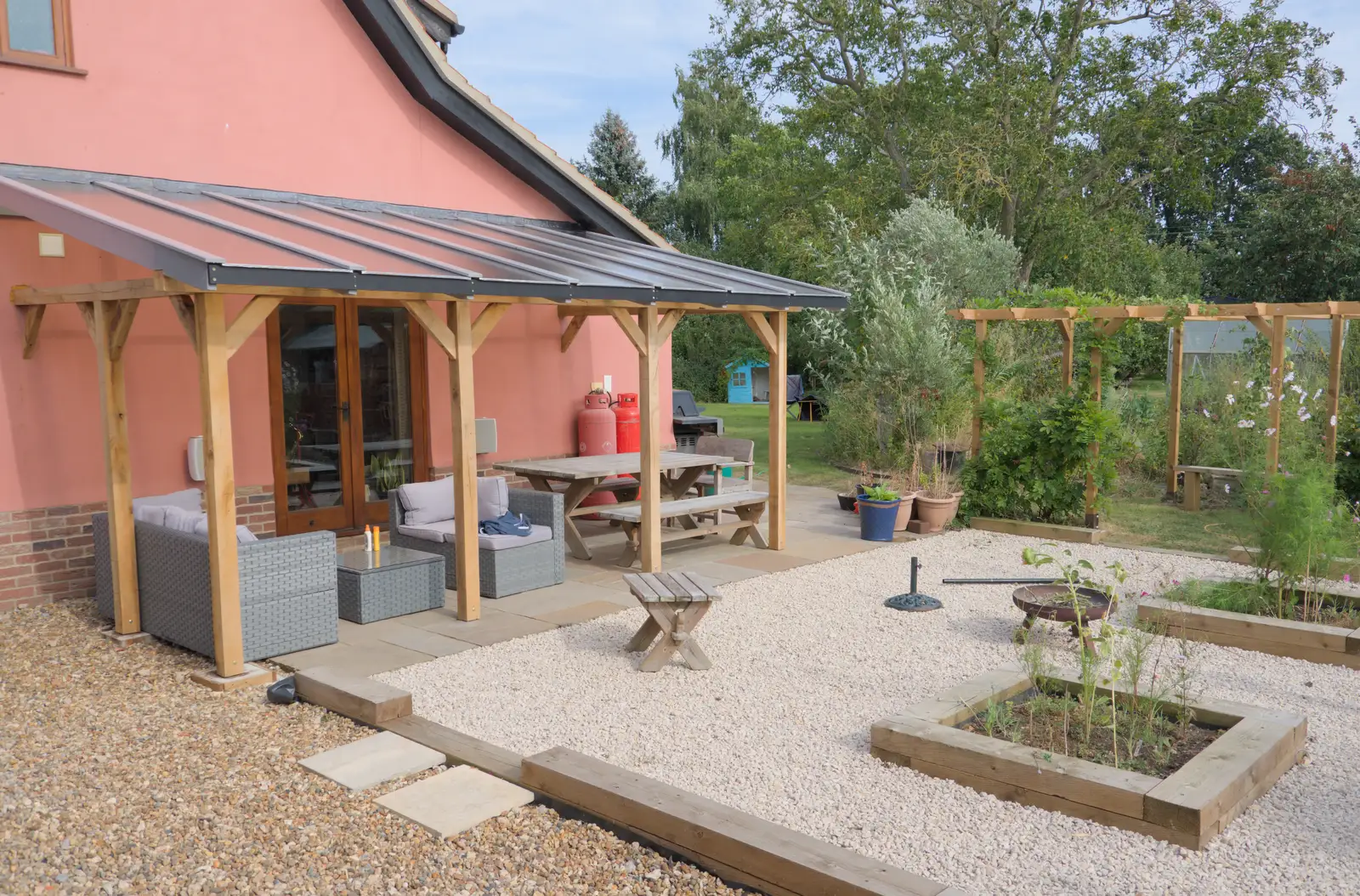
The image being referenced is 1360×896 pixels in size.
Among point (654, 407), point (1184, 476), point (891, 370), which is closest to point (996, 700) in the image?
point (654, 407)

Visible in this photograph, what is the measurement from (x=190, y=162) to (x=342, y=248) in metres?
2.67

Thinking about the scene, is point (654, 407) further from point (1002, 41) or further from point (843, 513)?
point (1002, 41)

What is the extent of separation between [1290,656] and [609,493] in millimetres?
6855

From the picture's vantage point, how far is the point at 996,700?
16.5 ft

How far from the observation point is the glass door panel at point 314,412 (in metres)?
9.00

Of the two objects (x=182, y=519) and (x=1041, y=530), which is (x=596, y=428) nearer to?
(x=1041, y=530)

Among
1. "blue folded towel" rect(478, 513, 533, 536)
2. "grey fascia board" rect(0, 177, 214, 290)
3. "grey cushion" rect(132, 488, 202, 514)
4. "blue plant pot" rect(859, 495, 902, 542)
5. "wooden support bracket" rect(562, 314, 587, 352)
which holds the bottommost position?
"blue plant pot" rect(859, 495, 902, 542)

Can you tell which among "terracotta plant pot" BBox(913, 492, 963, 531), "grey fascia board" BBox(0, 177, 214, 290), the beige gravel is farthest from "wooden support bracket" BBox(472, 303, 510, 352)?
"terracotta plant pot" BBox(913, 492, 963, 531)

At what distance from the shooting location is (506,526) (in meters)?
7.82

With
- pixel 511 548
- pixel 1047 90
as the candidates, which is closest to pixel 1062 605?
pixel 511 548

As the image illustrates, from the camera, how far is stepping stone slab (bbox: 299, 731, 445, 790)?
14.7 feet

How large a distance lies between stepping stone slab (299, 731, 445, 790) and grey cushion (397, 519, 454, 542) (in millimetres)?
2874

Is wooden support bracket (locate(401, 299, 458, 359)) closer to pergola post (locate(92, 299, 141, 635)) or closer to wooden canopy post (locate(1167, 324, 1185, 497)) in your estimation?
pergola post (locate(92, 299, 141, 635))

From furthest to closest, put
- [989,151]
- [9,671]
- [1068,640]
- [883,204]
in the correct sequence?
1. [883,204]
2. [989,151]
3. [1068,640]
4. [9,671]
